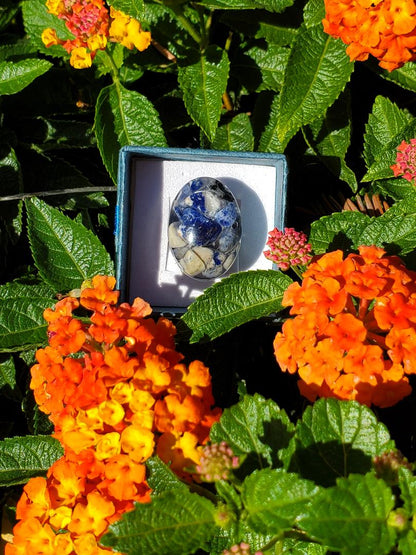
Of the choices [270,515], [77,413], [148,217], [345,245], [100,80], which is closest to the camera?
[270,515]

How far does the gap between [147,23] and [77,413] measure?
0.93m

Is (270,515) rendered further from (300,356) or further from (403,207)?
(403,207)

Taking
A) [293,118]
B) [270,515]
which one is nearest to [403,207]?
[293,118]

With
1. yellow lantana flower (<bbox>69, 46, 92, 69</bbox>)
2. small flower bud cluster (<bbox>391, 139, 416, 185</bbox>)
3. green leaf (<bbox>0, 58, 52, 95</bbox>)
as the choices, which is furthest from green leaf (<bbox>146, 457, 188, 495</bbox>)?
green leaf (<bbox>0, 58, 52, 95</bbox>)

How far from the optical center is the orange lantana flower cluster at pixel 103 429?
1116 mm

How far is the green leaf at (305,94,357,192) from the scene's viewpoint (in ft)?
5.55

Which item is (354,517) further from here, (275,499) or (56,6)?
(56,6)

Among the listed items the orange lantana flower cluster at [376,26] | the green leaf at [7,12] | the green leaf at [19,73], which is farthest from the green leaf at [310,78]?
the green leaf at [7,12]

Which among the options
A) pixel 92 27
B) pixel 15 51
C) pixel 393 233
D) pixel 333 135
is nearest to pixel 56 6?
pixel 92 27

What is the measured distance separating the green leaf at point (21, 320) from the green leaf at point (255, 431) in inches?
17.2

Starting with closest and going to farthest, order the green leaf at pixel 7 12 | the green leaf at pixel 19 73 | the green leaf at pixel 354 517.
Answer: the green leaf at pixel 354 517 → the green leaf at pixel 19 73 → the green leaf at pixel 7 12

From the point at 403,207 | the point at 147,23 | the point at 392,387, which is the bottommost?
the point at 392,387

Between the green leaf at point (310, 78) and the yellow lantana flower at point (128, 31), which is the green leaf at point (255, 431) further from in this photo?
the yellow lantana flower at point (128, 31)

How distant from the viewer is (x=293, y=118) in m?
1.49
